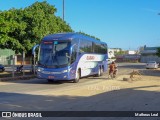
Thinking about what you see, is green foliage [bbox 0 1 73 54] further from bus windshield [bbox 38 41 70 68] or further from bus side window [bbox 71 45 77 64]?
bus side window [bbox 71 45 77 64]

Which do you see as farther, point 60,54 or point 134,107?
point 60,54

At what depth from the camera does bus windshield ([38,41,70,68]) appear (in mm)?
25391

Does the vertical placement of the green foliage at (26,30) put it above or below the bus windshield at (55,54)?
above

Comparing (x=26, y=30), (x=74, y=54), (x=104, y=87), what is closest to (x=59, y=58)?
(x=74, y=54)

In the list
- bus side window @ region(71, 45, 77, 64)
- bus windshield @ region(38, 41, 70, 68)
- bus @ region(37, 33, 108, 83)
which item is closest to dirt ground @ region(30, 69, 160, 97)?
bus @ region(37, 33, 108, 83)

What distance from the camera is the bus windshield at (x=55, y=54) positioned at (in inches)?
1000

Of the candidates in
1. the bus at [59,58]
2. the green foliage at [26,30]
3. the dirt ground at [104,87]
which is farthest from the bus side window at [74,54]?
the green foliage at [26,30]

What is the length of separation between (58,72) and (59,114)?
1407 cm

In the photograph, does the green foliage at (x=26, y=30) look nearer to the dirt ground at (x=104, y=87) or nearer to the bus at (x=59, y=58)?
the bus at (x=59, y=58)

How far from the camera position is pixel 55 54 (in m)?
25.4

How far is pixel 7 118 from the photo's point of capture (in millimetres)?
10734

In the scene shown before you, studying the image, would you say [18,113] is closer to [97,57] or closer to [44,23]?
[97,57]

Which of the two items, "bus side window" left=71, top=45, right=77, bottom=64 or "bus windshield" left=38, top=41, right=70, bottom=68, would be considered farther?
"bus side window" left=71, top=45, right=77, bottom=64

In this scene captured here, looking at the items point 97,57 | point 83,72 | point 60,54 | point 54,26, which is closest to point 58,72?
point 60,54
